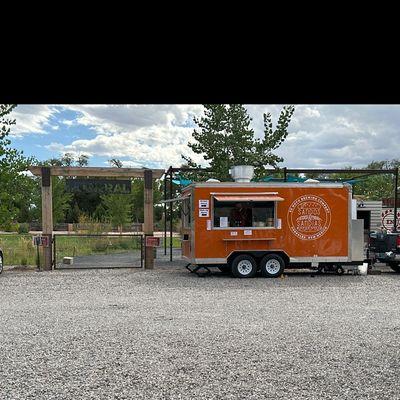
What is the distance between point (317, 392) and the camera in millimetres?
4801

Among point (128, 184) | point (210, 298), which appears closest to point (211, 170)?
point (128, 184)

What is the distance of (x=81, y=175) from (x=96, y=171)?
2.03ft

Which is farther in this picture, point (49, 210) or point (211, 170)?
point (211, 170)

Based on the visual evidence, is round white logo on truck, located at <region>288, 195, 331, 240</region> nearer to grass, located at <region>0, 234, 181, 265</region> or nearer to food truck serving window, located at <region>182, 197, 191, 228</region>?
food truck serving window, located at <region>182, 197, 191, 228</region>

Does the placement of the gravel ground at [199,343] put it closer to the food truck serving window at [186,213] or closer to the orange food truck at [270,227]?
the orange food truck at [270,227]

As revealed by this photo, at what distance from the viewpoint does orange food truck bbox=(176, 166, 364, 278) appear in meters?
13.2

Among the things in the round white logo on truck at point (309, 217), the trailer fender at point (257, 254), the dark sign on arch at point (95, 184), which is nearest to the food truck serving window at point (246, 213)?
the round white logo on truck at point (309, 217)

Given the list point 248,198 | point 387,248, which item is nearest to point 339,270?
point 387,248

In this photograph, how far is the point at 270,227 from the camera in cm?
1341

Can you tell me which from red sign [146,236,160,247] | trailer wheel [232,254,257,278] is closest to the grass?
red sign [146,236,160,247]

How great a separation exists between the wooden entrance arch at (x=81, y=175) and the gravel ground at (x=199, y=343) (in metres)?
3.66

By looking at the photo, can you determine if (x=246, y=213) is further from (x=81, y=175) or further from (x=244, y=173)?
(x=81, y=175)

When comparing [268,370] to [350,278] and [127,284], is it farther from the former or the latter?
[350,278]

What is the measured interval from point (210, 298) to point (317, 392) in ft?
17.7
